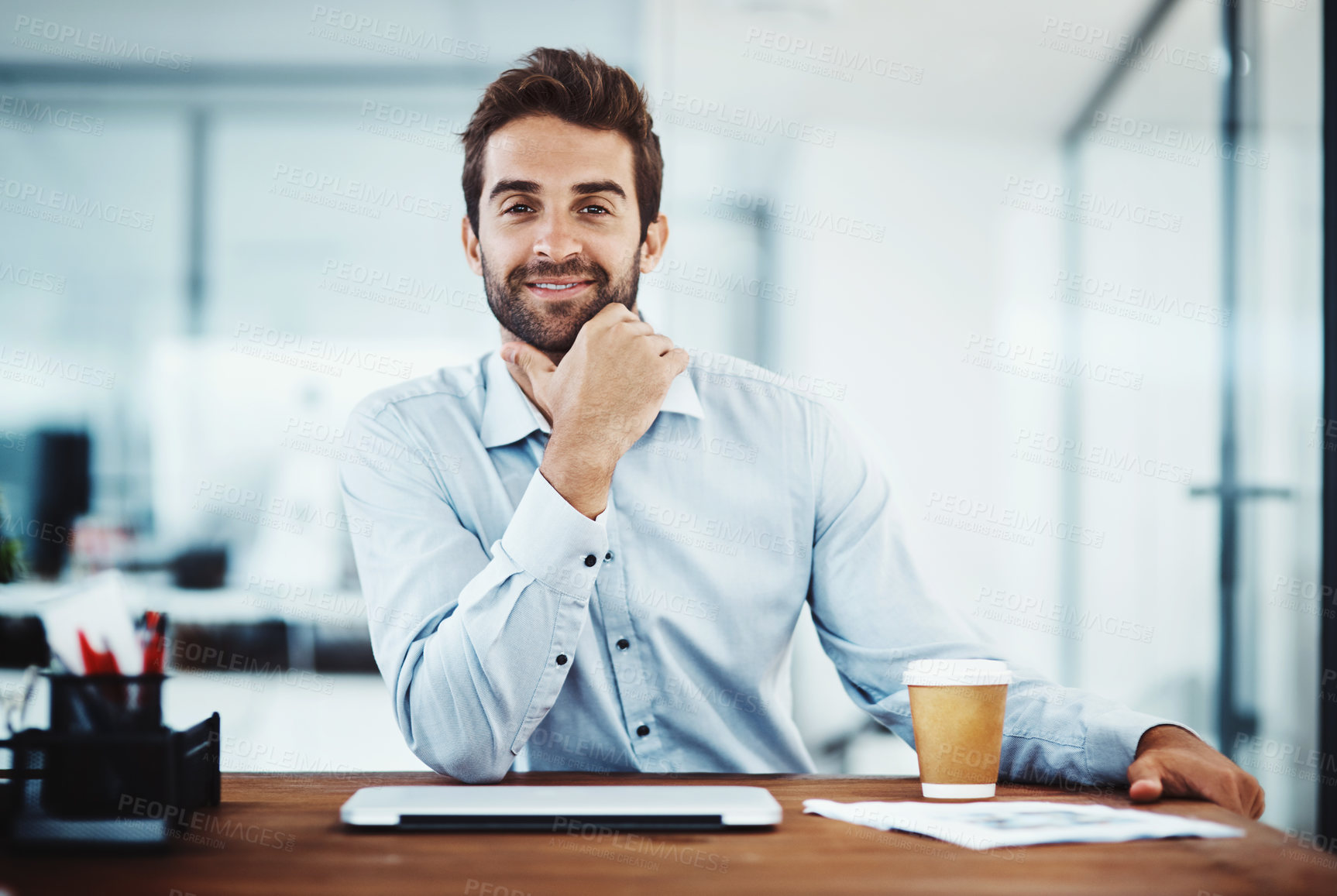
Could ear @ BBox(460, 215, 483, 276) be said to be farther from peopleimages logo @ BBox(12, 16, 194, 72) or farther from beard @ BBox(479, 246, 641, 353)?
peopleimages logo @ BBox(12, 16, 194, 72)

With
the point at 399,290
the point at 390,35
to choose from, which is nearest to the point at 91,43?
the point at 390,35

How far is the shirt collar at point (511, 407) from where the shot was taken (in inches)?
59.1

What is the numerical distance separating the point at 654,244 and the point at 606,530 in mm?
676

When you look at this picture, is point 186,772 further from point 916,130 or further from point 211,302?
point 916,130

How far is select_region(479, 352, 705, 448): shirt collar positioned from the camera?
1.50 meters

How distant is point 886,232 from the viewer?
4348 mm

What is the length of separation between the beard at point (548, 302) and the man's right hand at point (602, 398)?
178 millimetres

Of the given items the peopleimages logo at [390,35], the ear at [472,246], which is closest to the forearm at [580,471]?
the ear at [472,246]

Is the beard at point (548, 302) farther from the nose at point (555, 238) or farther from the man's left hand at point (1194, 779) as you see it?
the man's left hand at point (1194, 779)

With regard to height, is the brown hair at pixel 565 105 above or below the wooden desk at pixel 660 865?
above

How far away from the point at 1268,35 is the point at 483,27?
8.89ft

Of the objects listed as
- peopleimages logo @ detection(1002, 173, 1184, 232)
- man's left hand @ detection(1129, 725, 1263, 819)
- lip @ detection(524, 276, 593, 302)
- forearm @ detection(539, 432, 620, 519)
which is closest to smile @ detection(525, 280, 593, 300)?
lip @ detection(524, 276, 593, 302)

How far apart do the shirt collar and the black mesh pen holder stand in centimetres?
76

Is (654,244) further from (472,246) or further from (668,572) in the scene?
(668,572)
